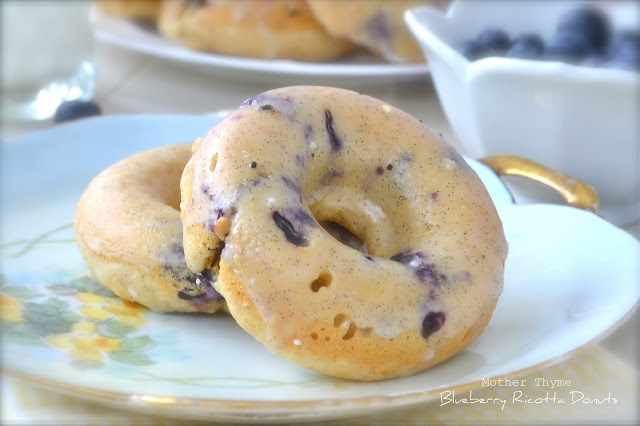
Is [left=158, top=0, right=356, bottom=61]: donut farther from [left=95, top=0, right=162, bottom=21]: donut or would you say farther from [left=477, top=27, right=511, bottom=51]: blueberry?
[left=477, top=27, right=511, bottom=51]: blueberry

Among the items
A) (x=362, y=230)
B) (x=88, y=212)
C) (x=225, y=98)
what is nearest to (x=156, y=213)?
(x=88, y=212)

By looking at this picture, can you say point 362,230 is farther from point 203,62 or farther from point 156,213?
point 203,62

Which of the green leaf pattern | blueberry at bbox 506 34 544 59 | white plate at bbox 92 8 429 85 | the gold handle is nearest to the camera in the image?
the green leaf pattern

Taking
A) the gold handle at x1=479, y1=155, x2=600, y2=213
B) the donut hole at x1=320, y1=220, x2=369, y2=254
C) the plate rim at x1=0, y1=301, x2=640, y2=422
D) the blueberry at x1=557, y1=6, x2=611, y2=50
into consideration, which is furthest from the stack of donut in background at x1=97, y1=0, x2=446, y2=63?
the plate rim at x1=0, y1=301, x2=640, y2=422

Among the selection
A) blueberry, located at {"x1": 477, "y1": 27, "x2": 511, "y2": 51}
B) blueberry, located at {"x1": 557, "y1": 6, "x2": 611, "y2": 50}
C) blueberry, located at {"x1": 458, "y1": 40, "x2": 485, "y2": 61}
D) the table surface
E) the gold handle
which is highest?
blueberry, located at {"x1": 557, "y1": 6, "x2": 611, "y2": 50}

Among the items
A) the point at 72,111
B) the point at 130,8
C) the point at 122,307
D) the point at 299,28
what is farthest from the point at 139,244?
the point at 130,8

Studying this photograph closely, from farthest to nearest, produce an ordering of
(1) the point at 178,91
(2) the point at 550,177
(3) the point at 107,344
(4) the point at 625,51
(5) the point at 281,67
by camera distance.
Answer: (1) the point at 178,91
(5) the point at 281,67
(4) the point at 625,51
(2) the point at 550,177
(3) the point at 107,344

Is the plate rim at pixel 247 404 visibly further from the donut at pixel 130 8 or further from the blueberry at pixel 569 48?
the donut at pixel 130 8

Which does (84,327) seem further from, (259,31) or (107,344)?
(259,31)
